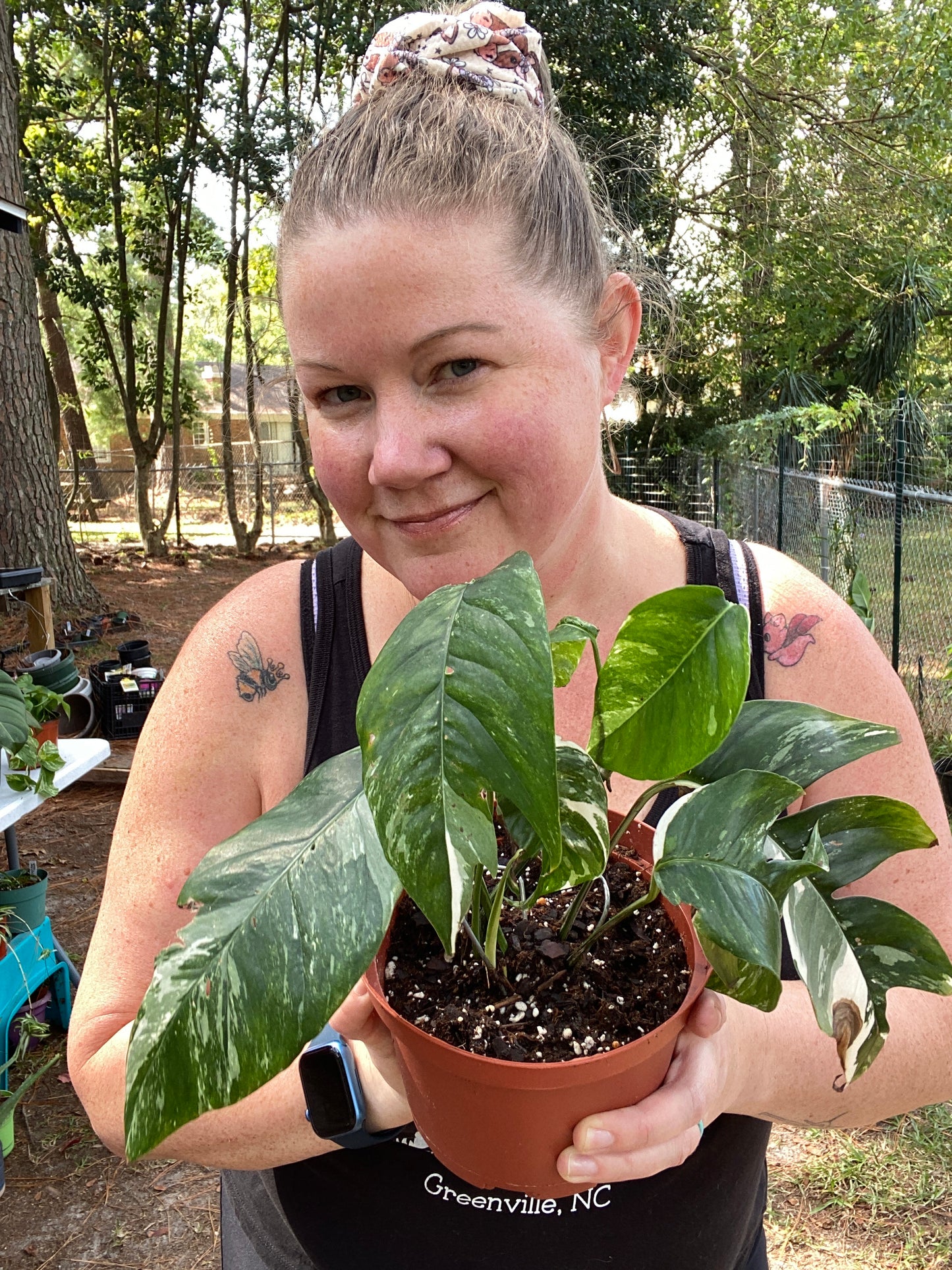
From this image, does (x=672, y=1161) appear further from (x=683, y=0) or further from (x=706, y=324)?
(x=706, y=324)

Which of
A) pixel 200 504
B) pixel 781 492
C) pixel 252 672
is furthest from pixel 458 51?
pixel 200 504

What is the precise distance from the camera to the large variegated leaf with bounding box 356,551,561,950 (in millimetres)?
431

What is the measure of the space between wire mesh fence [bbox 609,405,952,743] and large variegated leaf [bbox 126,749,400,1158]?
414 cm

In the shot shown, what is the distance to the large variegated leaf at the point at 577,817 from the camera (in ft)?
1.99

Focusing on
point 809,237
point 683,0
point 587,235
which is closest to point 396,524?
point 587,235

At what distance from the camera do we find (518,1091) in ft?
2.11

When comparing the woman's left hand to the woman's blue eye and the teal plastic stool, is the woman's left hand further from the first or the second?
the teal plastic stool

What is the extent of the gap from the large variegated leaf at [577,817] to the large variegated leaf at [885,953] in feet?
0.50

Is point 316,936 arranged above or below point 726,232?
below

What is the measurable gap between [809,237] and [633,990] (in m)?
13.7

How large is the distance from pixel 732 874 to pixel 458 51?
1.02 m

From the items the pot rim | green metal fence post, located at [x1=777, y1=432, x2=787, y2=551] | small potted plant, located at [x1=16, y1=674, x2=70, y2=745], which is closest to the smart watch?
the pot rim

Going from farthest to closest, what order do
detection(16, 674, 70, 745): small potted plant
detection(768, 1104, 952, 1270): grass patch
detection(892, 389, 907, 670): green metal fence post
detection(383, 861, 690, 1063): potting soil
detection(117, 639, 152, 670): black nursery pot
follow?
detection(117, 639, 152, 670): black nursery pot → detection(892, 389, 907, 670): green metal fence post → detection(16, 674, 70, 745): small potted plant → detection(768, 1104, 952, 1270): grass patch → detection(383, 861, 690, 1063): potting soil

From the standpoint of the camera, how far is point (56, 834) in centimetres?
438
